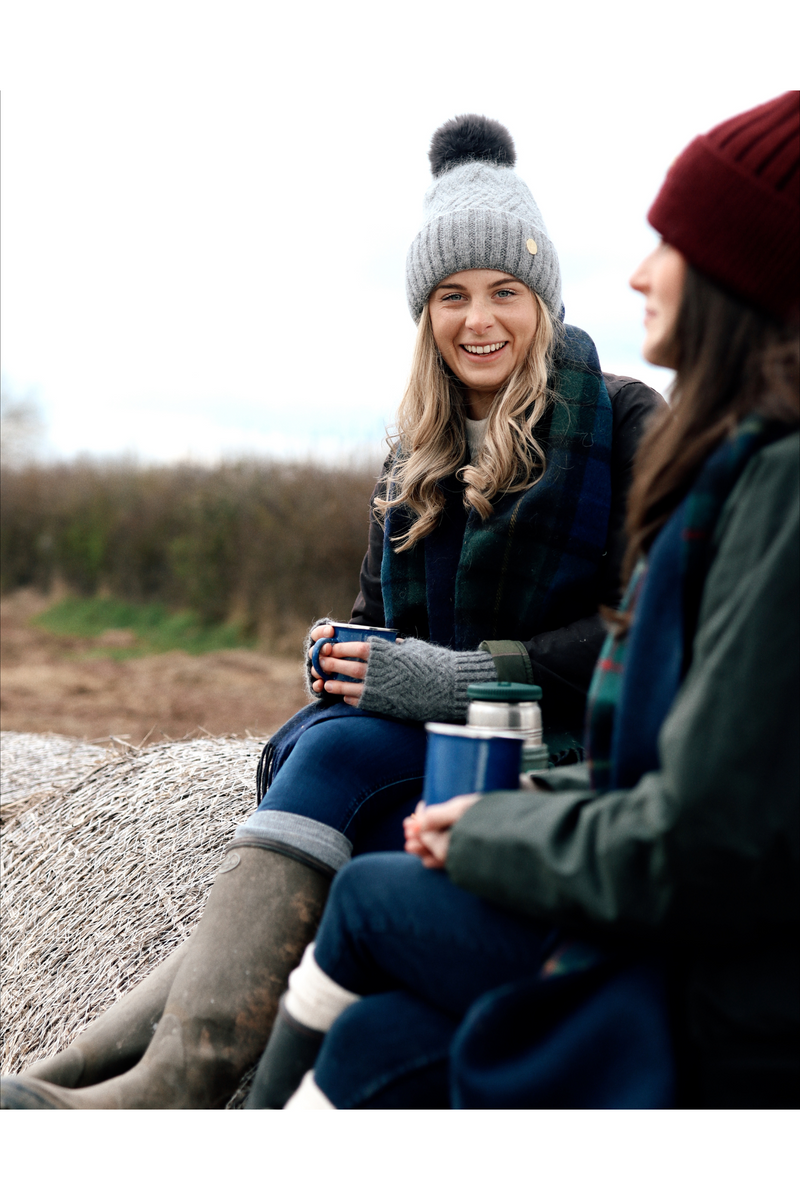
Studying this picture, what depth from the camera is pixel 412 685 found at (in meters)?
2.22

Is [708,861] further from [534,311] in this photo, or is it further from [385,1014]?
[534,311]

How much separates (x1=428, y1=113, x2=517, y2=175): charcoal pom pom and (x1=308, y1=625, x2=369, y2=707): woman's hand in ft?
4.58

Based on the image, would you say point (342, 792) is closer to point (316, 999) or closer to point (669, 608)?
point (316, 999)

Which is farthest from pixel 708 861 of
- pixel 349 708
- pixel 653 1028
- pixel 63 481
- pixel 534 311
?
pixel 63 481

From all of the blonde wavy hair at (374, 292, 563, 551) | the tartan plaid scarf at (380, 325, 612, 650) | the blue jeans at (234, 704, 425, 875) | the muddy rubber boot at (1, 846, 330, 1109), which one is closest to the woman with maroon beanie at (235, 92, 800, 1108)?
the muddy rubber boot at (1, 846, 330, 1109)

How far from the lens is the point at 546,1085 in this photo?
1.21 meters

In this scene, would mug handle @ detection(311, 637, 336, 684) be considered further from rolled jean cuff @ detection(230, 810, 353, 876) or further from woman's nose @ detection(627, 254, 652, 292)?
woman's nose @ detection(627, 254, 652, 292)

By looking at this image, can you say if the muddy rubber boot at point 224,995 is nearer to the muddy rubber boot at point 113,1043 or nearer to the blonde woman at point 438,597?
the blonde woman at point 438,597

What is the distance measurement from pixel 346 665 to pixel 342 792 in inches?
13.0

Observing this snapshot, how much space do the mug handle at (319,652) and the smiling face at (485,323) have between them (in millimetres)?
807

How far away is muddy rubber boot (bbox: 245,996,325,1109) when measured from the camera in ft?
4.92

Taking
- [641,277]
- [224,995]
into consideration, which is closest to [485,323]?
[641,277]

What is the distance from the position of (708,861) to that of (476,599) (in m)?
1.41

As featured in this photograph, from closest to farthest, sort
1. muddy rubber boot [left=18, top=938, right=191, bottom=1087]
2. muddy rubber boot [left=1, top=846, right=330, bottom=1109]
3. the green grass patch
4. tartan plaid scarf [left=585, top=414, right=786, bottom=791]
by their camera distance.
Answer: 1. tartan plaid scarf [left=585, top=414, right=786, bottom=791]
2. muddy rubber boot [left=1, top=846, right=330, bottom=1109]
3. muddy rubber boot [left=18, top=938, right=191, bottom=1087]
4. the green grass patch
